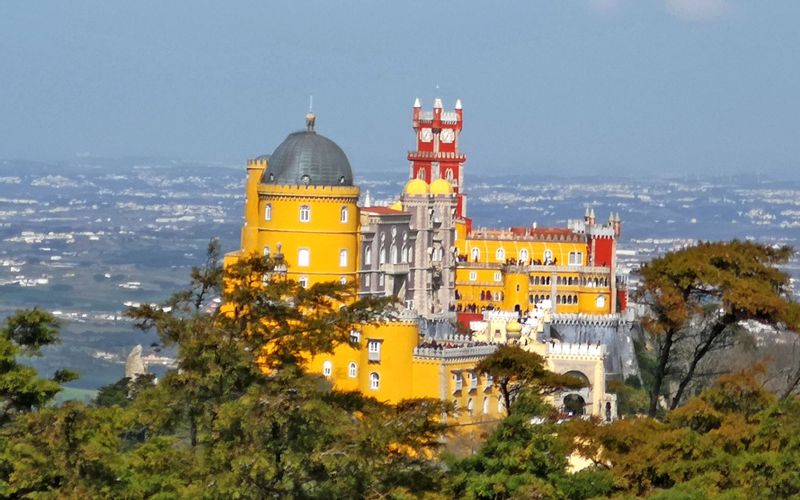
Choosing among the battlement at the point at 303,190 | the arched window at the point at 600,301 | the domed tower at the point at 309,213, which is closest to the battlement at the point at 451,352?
the domed tower at the point at 309,213

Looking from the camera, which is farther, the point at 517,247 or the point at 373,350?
the point at 517,247

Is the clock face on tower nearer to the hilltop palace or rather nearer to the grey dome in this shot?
the hilltop palace

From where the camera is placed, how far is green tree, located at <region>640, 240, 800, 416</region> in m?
50.3

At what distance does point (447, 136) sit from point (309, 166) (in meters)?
30.2

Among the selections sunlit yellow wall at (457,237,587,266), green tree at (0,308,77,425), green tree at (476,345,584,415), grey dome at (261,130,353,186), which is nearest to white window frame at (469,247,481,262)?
sunlit yellow wall at (457,237,587,266)

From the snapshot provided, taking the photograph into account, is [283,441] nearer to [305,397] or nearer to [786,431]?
[305,397]

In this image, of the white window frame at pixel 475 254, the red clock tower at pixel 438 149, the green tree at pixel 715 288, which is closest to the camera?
the green tree at pixel 715 288

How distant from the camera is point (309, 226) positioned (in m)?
75.6

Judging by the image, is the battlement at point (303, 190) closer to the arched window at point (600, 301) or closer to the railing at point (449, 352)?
the railing at point (449, 352)

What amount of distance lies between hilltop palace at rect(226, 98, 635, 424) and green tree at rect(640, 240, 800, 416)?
23.2ft

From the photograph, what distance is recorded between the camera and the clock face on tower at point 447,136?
346ft

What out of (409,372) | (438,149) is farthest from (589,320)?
(409,372)

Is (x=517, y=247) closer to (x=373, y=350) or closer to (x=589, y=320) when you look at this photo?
(x=589, y=320)

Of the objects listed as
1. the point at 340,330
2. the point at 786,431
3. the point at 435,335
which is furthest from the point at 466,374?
the point at 340,330
